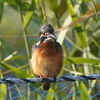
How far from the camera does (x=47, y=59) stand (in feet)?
3.06

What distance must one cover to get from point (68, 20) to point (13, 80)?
0.73 m

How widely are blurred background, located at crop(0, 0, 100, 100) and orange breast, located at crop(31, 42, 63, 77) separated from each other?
0.18m

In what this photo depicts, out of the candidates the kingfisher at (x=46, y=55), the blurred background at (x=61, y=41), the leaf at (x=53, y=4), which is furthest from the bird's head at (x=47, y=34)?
the leaf at (x=53, y=4)

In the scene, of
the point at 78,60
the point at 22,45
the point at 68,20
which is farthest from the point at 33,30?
the point at 78,60

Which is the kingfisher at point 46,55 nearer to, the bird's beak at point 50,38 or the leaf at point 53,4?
the bird's beak at point 50,38

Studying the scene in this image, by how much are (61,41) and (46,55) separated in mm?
387

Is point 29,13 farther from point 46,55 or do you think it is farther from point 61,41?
point 46,55

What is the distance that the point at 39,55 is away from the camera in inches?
36.9

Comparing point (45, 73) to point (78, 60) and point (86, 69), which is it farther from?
point (86, 69)

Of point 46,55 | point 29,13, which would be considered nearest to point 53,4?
point 29,13

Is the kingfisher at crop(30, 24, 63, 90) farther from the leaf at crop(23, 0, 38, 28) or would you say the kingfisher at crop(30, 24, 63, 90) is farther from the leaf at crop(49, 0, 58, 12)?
the leaf at crop(49, 0, 58, 12)

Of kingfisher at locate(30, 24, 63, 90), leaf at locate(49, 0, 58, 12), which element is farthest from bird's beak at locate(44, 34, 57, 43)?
leaf at locate(49, 0, 58, 12)

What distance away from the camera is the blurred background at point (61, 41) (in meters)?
1.24

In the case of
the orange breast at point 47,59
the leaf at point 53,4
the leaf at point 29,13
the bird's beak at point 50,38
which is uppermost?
the leaf at point 53,4
